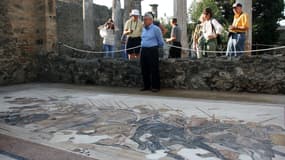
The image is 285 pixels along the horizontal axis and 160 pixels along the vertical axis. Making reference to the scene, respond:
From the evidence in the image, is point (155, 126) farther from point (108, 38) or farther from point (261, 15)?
point (261, 15)

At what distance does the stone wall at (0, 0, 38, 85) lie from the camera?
8.92 metres

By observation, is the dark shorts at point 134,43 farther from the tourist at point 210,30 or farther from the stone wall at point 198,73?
the tourist at point 210,30

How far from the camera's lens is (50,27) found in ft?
31.6

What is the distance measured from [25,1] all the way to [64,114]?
5926 mm

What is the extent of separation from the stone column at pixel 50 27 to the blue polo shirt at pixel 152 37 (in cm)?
400

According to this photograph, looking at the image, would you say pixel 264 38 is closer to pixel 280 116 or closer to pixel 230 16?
pixel 230 16

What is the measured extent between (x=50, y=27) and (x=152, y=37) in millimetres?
4280

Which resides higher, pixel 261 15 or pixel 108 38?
pixel 261 15

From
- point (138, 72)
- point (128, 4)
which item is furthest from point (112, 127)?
point (128, 4)

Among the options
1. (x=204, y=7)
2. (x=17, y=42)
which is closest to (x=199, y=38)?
(x=17, y=42)

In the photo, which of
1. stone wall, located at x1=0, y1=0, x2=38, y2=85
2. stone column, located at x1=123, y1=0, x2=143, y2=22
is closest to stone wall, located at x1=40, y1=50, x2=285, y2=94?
stone wall, located at x1=0, y1=0, x2=38, y2=85

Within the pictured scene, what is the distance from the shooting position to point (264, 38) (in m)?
20.1

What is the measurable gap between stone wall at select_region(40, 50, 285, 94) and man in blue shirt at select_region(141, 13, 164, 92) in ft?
1.19

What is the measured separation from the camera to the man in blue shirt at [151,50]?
6508 mm
